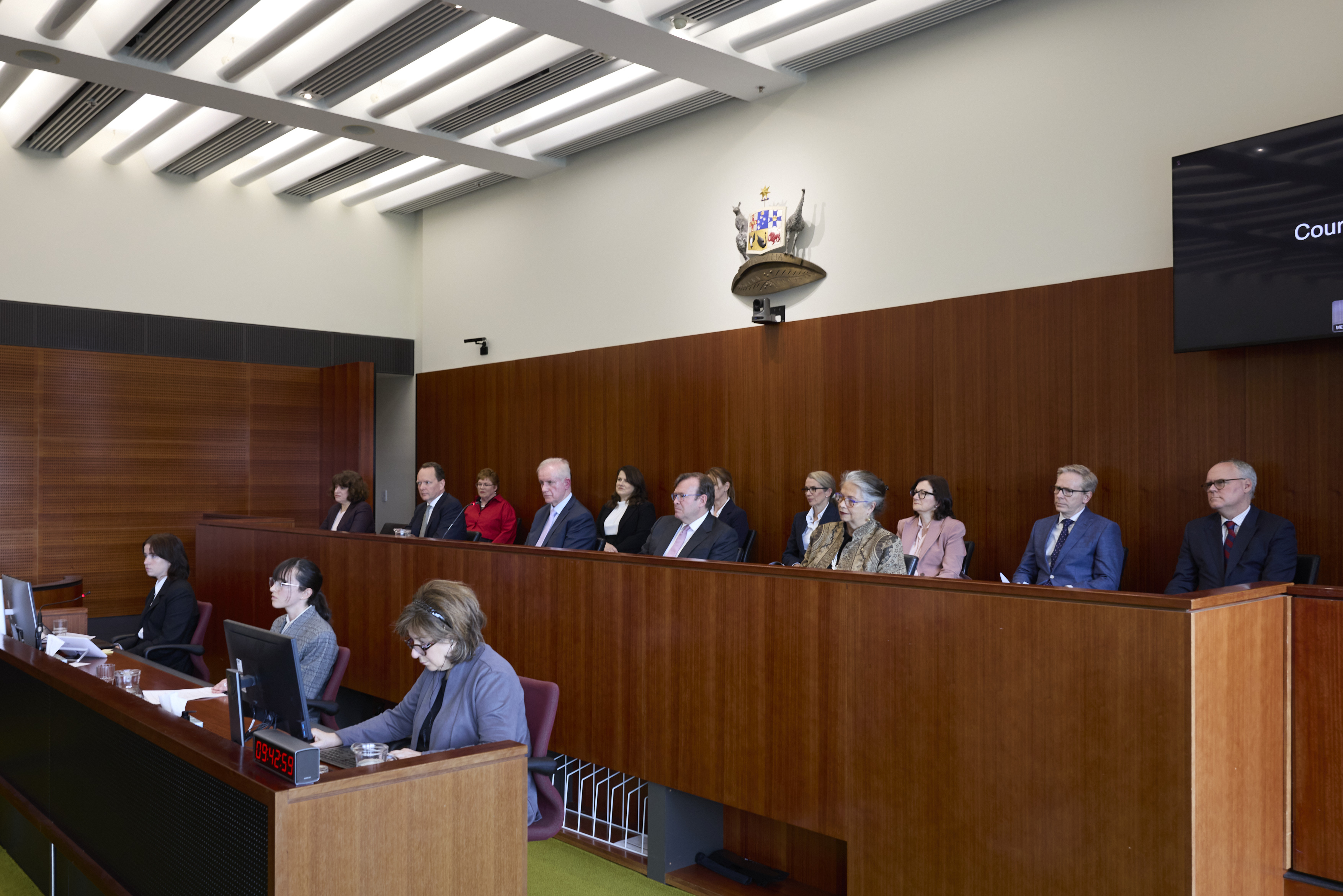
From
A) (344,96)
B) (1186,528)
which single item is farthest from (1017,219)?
(344,96)

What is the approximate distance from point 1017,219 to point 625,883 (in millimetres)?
4022

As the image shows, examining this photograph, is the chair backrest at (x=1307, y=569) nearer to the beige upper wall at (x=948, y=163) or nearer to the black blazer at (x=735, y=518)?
the beige upper wall at (x=948, y=163)

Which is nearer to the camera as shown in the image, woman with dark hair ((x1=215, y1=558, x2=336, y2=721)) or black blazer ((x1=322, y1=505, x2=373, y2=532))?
woman with dark hair ((x1=215, y1=558, x2=336, y2=721))

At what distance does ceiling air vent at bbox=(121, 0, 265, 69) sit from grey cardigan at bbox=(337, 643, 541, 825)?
430 centimetres

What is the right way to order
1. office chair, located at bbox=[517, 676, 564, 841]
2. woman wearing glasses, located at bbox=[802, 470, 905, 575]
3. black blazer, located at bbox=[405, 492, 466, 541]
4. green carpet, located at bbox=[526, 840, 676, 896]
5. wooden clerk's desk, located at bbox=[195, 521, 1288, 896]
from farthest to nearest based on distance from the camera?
black blazer, located at bbox=[405, 492, 466, 541]
woman wearing glasses, located at bbox=[802, 470, 905, 575]
green carpet, located at bbox=[526, 840, 676, 896]
office chair, located at bbox=[517, 676, 564, 841]
wooden clerk's desk, located at bbox=[195, 521, 1288, 896]

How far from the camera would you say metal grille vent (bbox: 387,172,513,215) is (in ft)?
30.3

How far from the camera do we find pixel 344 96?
7.05 metres

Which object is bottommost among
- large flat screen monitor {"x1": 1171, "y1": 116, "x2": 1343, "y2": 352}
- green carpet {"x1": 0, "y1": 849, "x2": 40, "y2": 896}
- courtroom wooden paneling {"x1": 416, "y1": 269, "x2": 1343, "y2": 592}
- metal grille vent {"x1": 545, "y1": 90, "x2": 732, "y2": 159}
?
A: green carpet {"x1": 0, "y1": 849, "x2": 40, "y2": 896}

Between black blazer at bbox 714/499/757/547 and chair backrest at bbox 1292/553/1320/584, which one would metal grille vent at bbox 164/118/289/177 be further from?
chair backrest at bbox 1292/553/1320/584

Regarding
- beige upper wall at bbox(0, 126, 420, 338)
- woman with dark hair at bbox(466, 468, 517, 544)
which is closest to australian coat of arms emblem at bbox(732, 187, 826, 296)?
woman with dark hair at bbox(466, 468, 517, 544)

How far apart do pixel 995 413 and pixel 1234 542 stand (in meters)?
1.58

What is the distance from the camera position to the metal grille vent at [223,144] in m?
7.95

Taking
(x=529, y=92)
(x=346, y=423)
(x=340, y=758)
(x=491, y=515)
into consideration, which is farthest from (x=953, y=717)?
(x=346, y=423)

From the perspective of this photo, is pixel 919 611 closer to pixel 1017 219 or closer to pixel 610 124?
pixel 1017 219
